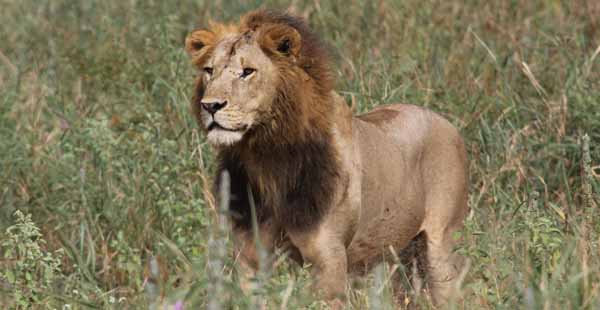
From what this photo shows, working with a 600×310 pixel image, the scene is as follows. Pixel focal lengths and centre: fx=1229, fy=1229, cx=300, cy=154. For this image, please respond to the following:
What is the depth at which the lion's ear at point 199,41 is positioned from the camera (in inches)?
192

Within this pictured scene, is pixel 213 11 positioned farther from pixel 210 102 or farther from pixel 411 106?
pixel 210 102

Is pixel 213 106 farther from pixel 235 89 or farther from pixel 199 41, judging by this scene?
pixel 199 41

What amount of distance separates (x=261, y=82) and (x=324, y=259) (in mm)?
709

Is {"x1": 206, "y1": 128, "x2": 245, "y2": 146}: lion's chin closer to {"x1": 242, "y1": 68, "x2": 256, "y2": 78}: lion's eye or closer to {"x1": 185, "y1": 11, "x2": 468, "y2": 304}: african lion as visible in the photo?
{"x1": 185, "y1": 11, "x2": 468, "y2": 304}: african lion

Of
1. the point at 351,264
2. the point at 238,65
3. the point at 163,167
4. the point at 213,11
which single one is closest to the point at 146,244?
the point at 163,167

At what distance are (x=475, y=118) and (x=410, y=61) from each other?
55cm

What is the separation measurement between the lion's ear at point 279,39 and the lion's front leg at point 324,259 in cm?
71

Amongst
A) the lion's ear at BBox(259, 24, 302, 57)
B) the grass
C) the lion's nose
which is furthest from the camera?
the grass

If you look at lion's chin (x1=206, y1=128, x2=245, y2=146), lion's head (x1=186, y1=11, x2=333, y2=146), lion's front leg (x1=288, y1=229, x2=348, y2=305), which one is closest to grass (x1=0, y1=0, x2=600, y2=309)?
lion's front leg (x1=288, y1=229, x2=348, y2=305)

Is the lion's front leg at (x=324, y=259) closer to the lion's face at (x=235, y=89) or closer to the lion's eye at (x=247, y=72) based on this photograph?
the lion's face at (x=235, y=89)

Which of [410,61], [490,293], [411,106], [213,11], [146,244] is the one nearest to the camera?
[490,293]

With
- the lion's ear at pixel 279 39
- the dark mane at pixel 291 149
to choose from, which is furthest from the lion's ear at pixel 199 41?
the lion's ear at pixel 279 39

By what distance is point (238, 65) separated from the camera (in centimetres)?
461

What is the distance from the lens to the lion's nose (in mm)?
4438
